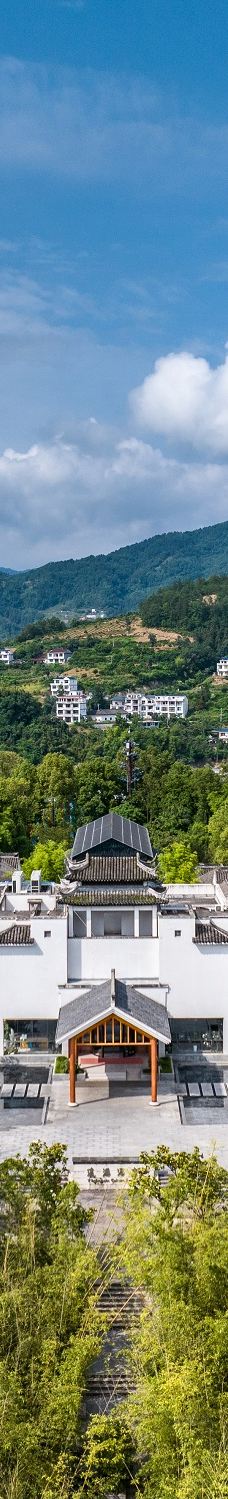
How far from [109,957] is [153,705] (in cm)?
6000

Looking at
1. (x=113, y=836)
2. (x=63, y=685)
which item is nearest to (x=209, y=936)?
(x=113, y=836)

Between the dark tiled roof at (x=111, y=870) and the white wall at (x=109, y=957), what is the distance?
1.17 m

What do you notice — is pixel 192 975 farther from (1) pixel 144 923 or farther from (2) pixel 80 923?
(2) pixel 80 923

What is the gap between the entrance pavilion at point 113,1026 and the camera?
1958 cm

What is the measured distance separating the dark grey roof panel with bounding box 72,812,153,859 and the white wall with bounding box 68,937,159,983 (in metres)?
2.10

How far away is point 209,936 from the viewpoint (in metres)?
22.5

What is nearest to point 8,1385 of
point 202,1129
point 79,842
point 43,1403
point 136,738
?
point 43,1403

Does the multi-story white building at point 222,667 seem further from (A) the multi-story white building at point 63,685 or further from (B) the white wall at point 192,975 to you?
(B) the white wall at point 192,975

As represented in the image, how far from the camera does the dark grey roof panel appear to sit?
2402cm

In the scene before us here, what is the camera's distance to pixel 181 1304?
11547mm

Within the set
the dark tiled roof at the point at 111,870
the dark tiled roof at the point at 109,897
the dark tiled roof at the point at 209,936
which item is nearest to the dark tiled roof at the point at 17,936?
the dark tiled roof at the point at 109,897

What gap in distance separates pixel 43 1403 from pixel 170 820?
3181 cm

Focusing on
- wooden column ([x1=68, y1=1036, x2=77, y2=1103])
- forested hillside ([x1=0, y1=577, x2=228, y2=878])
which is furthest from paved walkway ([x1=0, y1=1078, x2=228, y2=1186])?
forested hillside ([x1=0, y1=577, x2=228, y2=878])

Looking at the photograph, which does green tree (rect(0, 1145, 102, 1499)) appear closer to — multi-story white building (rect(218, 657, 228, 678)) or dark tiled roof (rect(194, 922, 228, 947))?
dark tiled roof (rect(194, 922, 228, 947))
